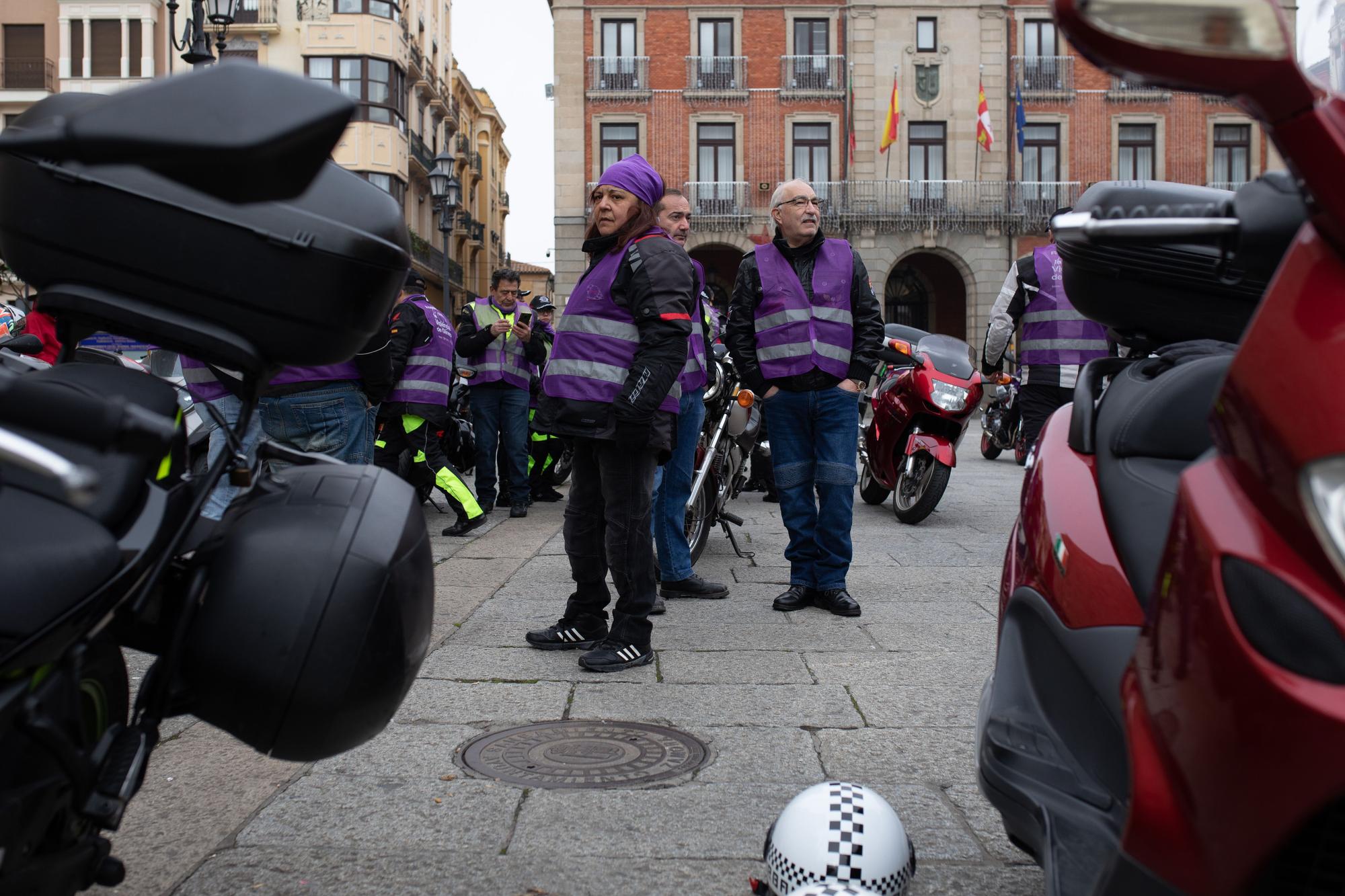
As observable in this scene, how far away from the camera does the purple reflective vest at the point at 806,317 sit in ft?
18.2

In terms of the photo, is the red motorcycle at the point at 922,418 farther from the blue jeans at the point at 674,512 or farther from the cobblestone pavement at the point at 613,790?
the cobblestone pavement at the point at 613,790

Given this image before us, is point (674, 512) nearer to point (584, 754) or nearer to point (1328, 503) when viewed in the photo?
point (584, 754)

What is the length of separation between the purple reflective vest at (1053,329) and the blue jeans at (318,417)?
3454mm

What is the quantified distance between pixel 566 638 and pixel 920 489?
4.33m

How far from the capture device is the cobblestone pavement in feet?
8.36

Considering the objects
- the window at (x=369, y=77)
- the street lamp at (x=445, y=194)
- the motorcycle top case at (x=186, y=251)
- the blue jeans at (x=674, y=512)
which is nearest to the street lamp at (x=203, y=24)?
the blue jeans at (x=674, y=512)

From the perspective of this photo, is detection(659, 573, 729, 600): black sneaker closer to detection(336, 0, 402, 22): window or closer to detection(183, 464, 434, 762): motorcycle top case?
detection(183, 464, 434, 762): motorcycle top case

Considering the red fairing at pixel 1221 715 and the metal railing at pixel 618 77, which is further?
the metal railing at pixel 618 77

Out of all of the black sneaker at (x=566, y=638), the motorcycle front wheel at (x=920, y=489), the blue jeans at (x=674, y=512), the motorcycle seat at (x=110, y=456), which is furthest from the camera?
the motorcycle front wheel at (x=920, y=489)

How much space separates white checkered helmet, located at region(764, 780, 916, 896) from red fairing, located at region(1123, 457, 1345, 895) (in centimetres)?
76

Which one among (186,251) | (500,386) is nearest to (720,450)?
(500,386)

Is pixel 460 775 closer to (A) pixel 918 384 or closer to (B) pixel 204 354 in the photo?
(B) pixel 204 354

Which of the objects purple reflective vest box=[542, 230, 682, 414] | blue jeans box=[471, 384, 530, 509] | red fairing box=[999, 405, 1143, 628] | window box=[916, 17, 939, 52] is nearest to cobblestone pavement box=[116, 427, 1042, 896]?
red fairing box=[999, 405, 1143, 628]

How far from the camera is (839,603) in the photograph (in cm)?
548
